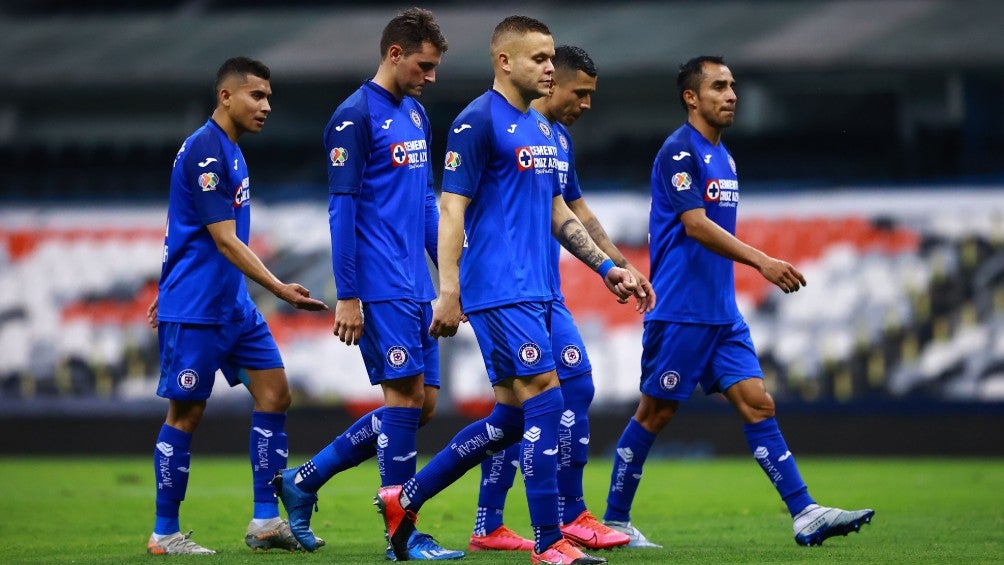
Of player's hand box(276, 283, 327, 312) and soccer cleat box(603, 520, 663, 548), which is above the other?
player's hand box(276, 283, 327, 312)

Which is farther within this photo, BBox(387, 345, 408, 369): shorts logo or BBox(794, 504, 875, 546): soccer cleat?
BBox(794, 504, 875, 546): soccer cleat

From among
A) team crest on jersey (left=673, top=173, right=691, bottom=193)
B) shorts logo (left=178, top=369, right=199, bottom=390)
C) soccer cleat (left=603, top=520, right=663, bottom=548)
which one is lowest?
soccer cleat (left=603, top=520, right=663, bottom=548)

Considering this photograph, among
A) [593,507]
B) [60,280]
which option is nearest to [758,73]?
[60,280]

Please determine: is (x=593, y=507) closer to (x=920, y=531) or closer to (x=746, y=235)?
(x=920, y=531)

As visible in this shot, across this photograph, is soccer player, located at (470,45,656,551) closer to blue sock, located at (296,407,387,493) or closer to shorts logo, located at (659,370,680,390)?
shorts logo, located at (659,370,680,390)

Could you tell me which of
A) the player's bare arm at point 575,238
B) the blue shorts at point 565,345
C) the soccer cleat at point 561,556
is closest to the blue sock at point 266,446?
the blue shorts at point 565,345

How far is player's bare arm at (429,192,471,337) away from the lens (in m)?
6.67

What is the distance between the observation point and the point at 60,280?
56.4ft

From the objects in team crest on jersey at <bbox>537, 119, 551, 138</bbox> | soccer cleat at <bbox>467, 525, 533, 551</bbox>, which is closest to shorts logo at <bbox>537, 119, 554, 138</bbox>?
team crest on jersey at <bbox>537, 119, 551, 138</bbox>

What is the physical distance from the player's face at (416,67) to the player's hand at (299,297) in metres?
1.10

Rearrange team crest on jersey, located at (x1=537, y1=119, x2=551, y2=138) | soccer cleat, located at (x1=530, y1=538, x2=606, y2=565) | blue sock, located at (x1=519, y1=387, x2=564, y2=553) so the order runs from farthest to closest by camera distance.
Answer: team crest on jersey, located at (x1=537, y1=119, x2=551, y2=138) → blue sock, located at (x1=519, y1=387, x2=564, y2=553) → soccer cleat, located at (x1=530, y1=538, x2=606, y2=565)

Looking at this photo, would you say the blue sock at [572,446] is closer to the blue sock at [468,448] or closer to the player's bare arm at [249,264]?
the blue sock at [468,448]

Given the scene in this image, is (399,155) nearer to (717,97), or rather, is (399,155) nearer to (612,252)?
(612,252)

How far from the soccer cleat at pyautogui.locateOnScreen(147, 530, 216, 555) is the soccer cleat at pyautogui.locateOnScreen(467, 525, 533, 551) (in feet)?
4.32
